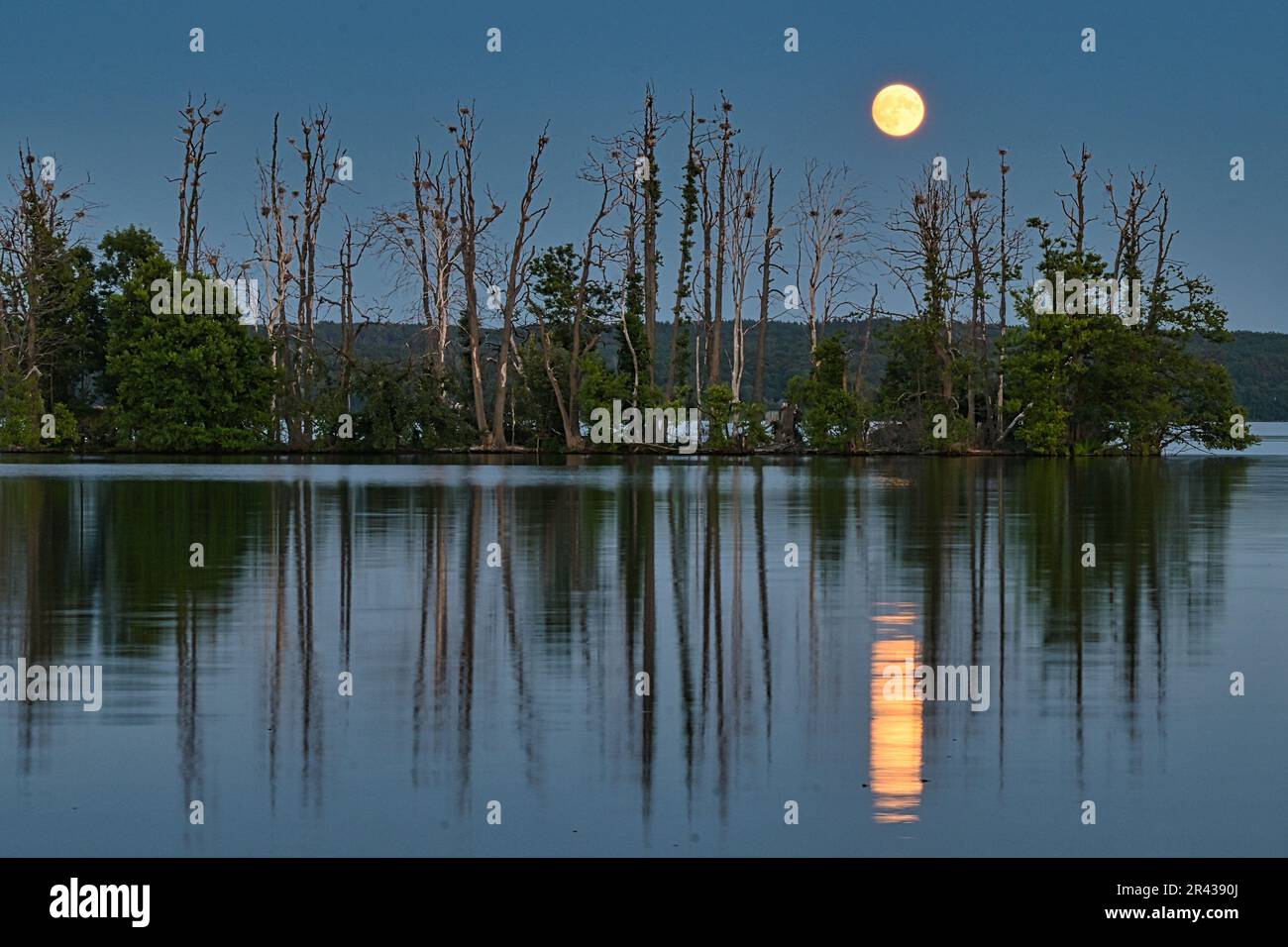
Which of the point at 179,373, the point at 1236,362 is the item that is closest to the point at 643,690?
the point at 179,373

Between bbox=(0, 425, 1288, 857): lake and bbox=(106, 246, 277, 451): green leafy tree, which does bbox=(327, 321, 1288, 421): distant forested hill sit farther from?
bbox=(0, 425, 1288, 857): lake

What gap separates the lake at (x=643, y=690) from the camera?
6270 mm

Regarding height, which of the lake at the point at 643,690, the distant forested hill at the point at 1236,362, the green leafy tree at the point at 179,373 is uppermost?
the distant forested hill at the point at 1236,362

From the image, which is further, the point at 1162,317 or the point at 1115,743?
the point at 1162,317

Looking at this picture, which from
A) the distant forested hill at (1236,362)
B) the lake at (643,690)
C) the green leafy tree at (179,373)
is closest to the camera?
the lake at (643,690)

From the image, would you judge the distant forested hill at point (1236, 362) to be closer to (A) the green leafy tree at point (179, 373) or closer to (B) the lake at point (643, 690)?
(A) the green leafy tree at point (179, 373)

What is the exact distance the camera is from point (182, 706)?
8.45m

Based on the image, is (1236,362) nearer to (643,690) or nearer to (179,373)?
(179,373)

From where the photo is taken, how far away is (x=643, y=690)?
886 centimetres

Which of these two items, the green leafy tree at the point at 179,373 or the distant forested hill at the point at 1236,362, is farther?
the distant forested hill at the point at 1236,362

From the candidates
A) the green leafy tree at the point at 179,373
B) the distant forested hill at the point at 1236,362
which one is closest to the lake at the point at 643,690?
the green leafy tree at the point at 179,373
